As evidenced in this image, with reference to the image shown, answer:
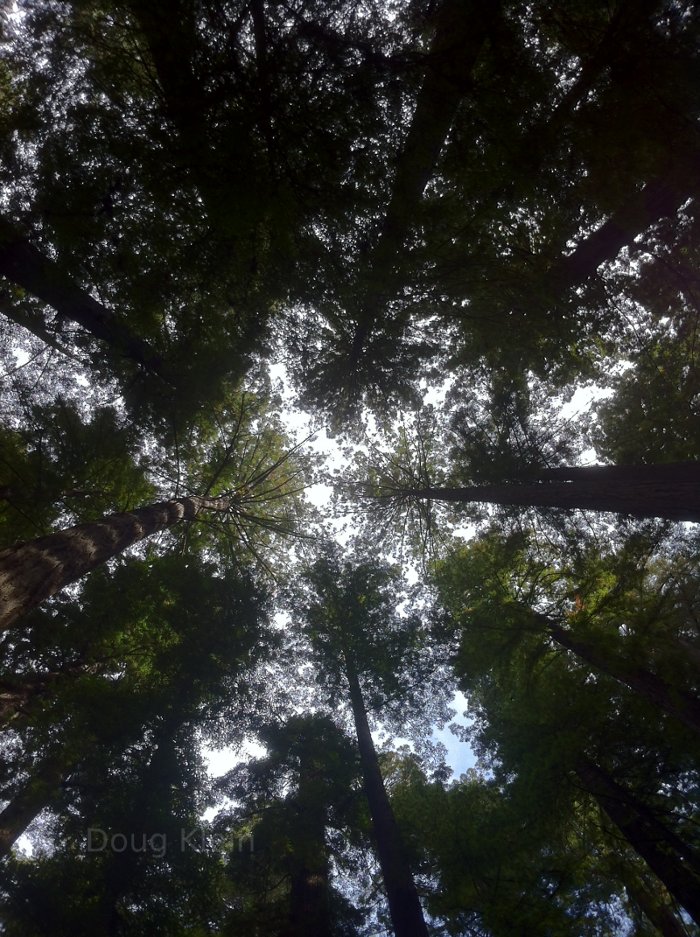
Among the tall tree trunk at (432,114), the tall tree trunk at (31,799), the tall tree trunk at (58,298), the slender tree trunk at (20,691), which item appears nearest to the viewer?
the tall tree trunk at (432,114)

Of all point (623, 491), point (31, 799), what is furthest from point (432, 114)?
point (31, 799)

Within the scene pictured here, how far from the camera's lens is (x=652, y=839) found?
6.79m

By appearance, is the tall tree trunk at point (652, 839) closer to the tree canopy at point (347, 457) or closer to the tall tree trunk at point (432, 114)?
the tree canopy at point (347, 457)

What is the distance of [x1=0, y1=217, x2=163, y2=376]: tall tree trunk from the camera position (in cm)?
567

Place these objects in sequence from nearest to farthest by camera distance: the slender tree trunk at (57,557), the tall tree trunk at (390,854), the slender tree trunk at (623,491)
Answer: the slender tree trunk at (57,557) → the slender tree trunk at (623,491) → the tall tree trunk at (390,854)

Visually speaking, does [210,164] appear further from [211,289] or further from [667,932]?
[667,932]

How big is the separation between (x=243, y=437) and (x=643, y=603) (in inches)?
374

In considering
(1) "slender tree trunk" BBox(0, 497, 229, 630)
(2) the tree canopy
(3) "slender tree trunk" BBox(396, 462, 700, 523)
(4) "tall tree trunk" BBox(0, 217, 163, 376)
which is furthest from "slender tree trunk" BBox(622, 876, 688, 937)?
(4) "tall tree trunk" BBox(0, 217, 163, 376)

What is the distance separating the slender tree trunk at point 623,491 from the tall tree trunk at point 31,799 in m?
10.5

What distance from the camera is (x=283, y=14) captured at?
5.18 m

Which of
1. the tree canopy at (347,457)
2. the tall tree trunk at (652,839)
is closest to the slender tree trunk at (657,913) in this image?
the tree canopy at (347,457)

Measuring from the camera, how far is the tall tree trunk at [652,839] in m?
6.90

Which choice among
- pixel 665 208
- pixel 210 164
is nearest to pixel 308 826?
pixel 210 164

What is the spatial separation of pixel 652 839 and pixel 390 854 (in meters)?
4.85
